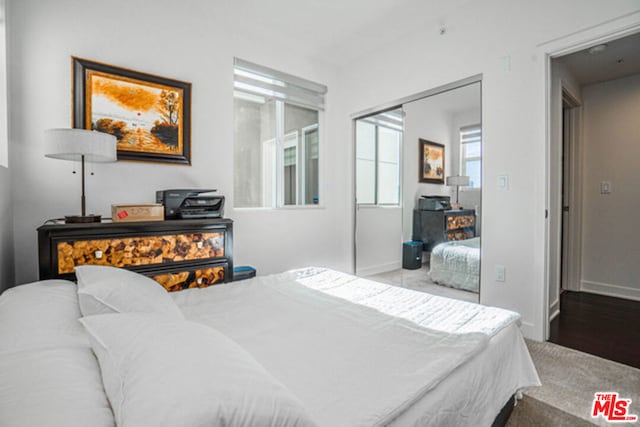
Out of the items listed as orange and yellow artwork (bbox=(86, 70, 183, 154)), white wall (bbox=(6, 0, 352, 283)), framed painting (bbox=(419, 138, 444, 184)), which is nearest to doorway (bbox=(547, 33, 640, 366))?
framed painting (bbox=(419, 138, 444, 184))

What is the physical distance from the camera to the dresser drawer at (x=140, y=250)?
191 centimetres

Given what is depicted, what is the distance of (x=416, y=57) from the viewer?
3221 millimetres

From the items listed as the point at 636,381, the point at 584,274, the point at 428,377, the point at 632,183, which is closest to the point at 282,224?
the point at 428,377

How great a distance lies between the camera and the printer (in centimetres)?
244

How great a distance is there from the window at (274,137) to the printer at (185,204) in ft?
2.68

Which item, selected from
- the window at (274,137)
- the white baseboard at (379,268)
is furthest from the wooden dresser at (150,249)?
the white baseboard at (379,268)

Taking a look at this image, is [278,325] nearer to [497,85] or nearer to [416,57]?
[497,85]

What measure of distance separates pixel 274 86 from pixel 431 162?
1944 millimetres

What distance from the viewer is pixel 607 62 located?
311cm

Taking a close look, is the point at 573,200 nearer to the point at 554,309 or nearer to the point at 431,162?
the point at 554,309

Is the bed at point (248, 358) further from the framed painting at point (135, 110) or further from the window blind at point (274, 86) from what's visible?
the window blind at point (274, 86)

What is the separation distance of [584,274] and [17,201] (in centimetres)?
562

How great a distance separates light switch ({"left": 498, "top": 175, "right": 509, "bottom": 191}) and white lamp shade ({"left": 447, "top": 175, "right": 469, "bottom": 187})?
29cm

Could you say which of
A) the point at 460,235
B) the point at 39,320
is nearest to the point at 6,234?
the point at 39,320
